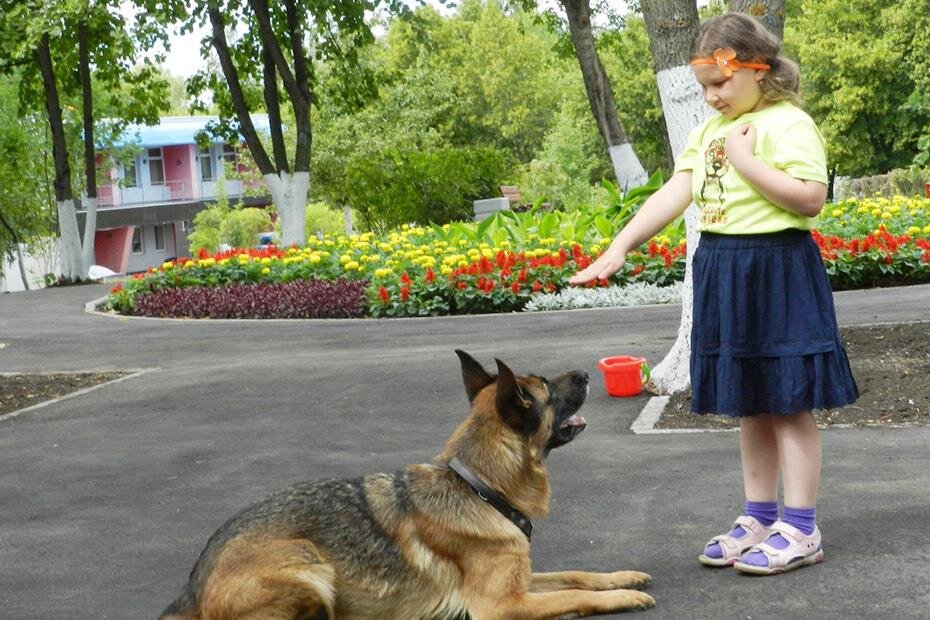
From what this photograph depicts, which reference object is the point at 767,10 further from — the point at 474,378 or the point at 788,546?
the point at 474,378

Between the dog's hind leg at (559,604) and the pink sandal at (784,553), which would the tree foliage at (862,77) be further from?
the dog's hind leg at (559,604)

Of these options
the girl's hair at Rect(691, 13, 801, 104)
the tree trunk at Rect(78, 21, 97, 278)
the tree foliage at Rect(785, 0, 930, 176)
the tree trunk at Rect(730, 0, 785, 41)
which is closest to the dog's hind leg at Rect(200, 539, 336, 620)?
the girl's hair at Rect(691, 13, 801, 104)

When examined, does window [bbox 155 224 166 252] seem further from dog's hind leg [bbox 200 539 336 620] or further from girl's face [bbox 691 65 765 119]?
dog's hind leg [bbox 200 539 336 620]

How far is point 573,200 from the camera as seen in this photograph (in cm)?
3788

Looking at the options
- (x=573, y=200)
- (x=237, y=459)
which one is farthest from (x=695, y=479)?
(x=573, y=200)

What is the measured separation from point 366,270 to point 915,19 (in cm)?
3373

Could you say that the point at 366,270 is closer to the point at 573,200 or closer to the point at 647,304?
the point at 647,304

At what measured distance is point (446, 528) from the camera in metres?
4.48

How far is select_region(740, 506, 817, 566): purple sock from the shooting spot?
16.2ft

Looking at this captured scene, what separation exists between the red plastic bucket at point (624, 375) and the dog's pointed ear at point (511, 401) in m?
4.89

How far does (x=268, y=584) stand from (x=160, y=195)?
6348 centimetres

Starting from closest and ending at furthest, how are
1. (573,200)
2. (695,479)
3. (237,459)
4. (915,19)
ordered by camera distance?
1. (695,479)
2. (237,459)
3. (573,200)
4. (915,19)

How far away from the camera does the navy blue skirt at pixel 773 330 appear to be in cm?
485

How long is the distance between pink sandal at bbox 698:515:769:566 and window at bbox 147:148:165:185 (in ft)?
214
